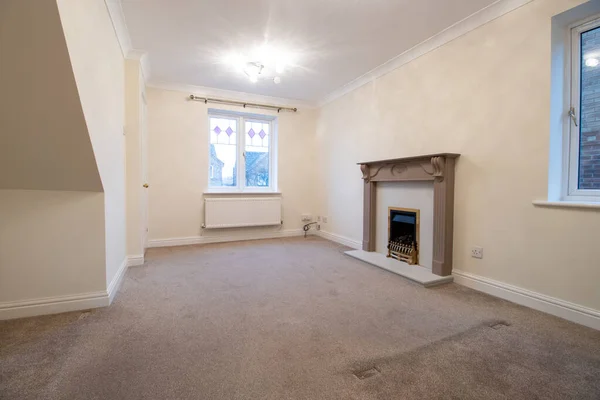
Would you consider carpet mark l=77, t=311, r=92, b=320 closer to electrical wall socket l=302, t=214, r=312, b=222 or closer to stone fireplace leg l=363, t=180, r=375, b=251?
stone fireplace leg l=363, t=180, r=375, b=251

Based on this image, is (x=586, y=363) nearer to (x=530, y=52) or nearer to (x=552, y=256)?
(x=552, y=256)

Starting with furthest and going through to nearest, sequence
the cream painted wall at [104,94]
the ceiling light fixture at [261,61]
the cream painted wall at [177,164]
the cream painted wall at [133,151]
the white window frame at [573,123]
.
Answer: the cream painted wall at [177,164] → the ceiling light fixture at [261,61] → the cream painted wall at [133,151] → the white window frame at [573,123] → the cream painted wall at [104,94]

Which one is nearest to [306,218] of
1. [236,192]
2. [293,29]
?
[236,192]

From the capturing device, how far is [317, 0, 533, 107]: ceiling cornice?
2384 millimetres

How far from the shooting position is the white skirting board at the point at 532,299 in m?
1.92

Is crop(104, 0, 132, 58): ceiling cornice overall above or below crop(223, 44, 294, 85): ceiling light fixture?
below

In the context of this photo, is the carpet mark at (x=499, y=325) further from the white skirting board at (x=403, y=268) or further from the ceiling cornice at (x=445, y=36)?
the ceiling cornice at (x=445, y=36)

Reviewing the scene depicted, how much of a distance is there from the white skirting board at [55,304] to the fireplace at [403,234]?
299 centimetres

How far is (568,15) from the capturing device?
2.08 meters

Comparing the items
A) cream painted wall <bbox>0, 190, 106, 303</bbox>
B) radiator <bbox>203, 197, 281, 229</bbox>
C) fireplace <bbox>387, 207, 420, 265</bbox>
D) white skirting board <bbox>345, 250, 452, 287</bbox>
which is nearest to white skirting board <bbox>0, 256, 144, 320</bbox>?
A: cream painted wall <bbox>0, 190, 106, 303</bbox>

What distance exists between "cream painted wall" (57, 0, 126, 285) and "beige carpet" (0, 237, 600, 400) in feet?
2.15

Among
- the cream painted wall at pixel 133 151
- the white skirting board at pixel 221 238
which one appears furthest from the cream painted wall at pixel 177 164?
the cream painted wall at pixel 133 151

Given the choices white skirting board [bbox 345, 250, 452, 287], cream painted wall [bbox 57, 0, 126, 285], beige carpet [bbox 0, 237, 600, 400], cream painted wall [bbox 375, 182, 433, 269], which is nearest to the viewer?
beige carpet [bbox 0, 237, 600, 400]

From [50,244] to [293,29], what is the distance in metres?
2.82
